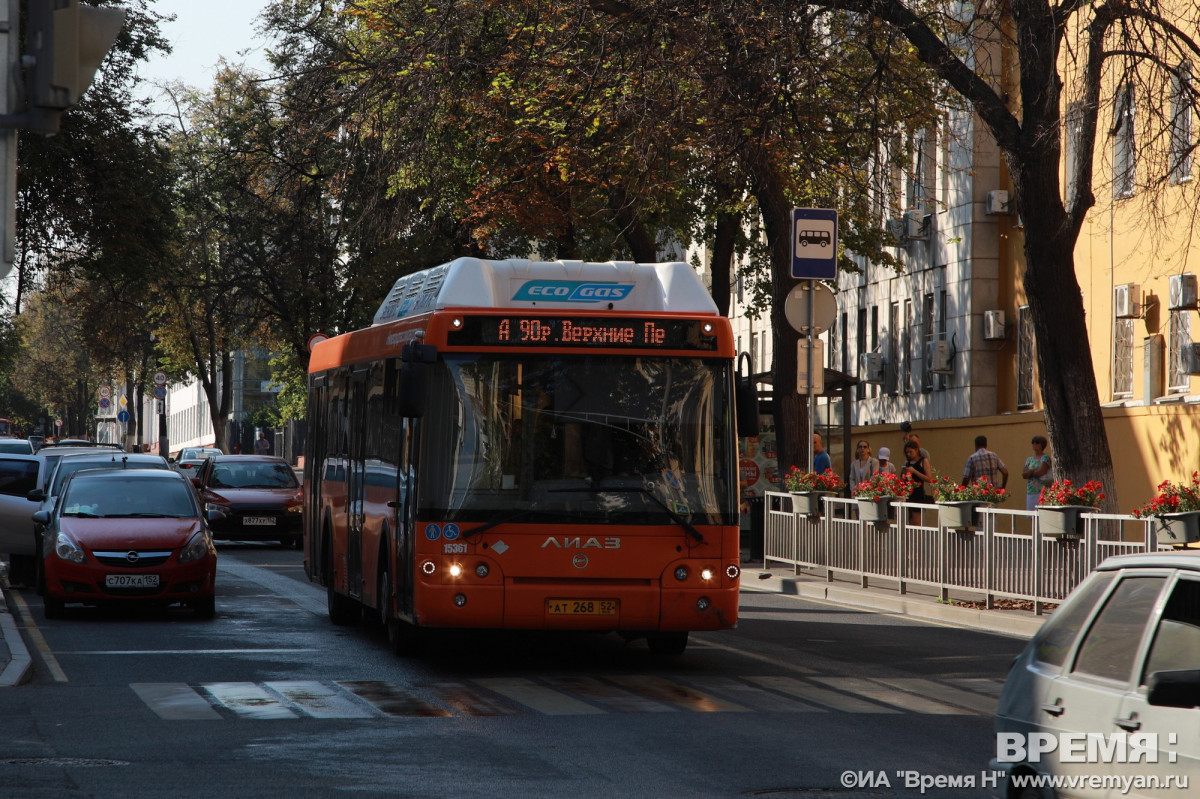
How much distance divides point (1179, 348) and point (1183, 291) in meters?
1.48

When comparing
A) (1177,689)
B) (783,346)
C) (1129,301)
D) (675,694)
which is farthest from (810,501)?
(1177,689)

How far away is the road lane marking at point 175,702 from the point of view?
1155 centimetres

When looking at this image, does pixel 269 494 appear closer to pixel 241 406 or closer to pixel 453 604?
pixel 453 604

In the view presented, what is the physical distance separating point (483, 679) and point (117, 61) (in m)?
23.4

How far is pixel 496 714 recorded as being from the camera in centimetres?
1165

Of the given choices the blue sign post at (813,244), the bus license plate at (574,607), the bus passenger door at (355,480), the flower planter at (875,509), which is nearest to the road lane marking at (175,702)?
the bus license plate at (574,607)

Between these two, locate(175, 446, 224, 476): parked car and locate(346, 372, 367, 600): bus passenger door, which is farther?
locate(175, 446, 224, 476): parked car

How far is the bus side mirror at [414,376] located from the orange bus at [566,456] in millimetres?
16

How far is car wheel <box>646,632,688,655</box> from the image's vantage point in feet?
50.7

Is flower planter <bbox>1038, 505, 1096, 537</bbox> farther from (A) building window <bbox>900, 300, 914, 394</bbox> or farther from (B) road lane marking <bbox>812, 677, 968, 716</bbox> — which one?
(A) building window <bbox>900, 300, 914, 394</bbox>

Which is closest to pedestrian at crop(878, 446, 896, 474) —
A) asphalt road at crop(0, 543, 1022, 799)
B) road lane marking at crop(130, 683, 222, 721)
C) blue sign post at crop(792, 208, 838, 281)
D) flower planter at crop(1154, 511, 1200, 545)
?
blue sign post at crop(792, 208, 838, 281)

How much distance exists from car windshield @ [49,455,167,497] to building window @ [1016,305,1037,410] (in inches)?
728

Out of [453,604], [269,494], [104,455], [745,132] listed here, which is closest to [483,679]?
[453,604]

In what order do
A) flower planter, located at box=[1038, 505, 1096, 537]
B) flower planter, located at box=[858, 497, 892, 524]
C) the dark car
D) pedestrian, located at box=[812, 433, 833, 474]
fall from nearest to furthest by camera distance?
flower planter, located at box=[1038, 505, 1096, 537] < flower planter, located at box=[858, 497, 892, 524] < pedestrian, located at box=[812, 433, 833, 474] < the dark car
